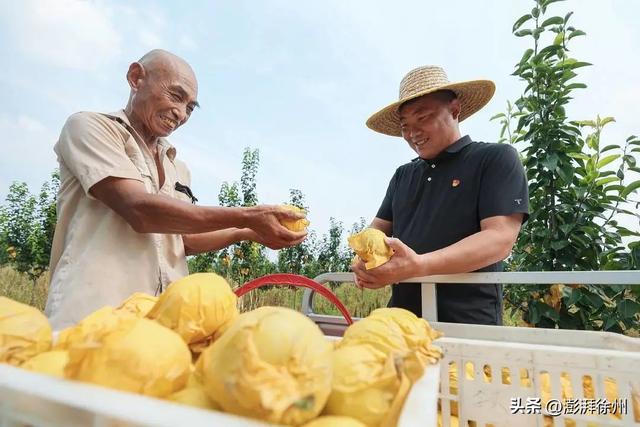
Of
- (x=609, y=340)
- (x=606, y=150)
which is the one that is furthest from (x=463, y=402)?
(x=606, y=150)

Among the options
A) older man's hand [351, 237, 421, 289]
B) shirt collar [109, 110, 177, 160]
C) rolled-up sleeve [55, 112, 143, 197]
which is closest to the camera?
rolled-up sleeve [55, 112, 143, 197]

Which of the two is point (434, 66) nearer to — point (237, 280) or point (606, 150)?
point (606, 150)

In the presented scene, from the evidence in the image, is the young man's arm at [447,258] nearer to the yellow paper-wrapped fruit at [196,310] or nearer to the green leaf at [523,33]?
the yellow paper-wrapped fruit at [196,310]

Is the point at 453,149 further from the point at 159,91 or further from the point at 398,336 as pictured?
the point at 398,336

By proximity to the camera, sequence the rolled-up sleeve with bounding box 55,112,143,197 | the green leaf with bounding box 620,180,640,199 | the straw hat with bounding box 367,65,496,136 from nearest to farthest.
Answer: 1. the rolled-up sleeve with bounding box 55,112,143,197
2. the straw hat with bounding box 367,65,496,136
3. the green leaf with bounding box 620,180,640,199

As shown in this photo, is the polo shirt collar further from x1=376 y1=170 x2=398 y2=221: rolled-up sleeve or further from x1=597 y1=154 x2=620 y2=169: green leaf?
x1=597 y1=154 x2=620 y2=169: green leaf

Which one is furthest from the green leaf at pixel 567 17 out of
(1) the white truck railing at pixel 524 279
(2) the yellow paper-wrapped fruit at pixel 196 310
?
(2) the yellow paper-wrapped fruit at pixel 196 310

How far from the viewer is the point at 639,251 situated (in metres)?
3.36

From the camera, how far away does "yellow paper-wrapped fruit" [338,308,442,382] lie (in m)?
0.68

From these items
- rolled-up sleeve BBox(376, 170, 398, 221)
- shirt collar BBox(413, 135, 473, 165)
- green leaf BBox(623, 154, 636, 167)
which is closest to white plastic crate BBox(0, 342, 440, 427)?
shirt collar BBox(413, 135, 473, 165)

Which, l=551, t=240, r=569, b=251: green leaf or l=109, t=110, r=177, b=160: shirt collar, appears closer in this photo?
l=109, t=110, r=177, b=160: shirt collar

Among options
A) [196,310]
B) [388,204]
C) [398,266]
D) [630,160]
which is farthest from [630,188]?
[196,310]

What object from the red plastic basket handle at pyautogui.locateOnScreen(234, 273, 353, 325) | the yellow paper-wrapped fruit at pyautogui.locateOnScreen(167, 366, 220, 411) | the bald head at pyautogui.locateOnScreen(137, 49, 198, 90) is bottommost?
the yellow paper-wrapped fruit at pyautogui.locateOnScreen(167, 366, 220, 411)

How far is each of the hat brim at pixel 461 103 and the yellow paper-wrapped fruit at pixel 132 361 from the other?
6.48 ft
